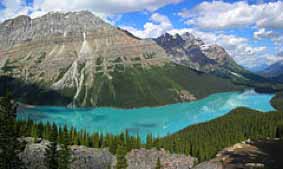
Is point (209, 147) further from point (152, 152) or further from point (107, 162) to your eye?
point (107, 162)

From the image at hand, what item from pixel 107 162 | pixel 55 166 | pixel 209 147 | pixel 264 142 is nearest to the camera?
pixel 55 166

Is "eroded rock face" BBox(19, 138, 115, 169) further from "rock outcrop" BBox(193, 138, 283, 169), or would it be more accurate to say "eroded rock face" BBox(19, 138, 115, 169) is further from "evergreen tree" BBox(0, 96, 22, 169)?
"evergreen tree" BBox(0, 96, 22, 169)

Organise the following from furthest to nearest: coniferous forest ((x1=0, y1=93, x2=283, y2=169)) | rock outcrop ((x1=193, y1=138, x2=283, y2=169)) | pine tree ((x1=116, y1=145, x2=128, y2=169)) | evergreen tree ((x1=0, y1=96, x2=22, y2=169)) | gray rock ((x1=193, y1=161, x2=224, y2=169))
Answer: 1. rock outcrop ((x1=193, y1=138, x2=283, y2=169))
2. gray rock ((x1=193, y1=161, x2=224, y2=169))
3. pine tree ((x1=116, y1=145, x2=128, y2=169))
4. coniferous forest ((x1=0, y1=93, x2=283, y2=169))
5. evergreen tree ((x1=0, y1=96, x2=22, y2=169))

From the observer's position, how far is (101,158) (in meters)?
95.9

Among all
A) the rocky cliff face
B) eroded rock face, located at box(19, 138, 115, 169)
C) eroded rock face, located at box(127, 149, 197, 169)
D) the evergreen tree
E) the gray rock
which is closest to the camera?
the evergreen tree

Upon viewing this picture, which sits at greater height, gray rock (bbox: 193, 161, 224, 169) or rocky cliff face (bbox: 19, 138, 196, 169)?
rocky cliff face (bbox: 19, 138, 196, 169)

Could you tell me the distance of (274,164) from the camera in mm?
105438

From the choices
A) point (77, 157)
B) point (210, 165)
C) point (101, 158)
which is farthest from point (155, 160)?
point (77, 157)

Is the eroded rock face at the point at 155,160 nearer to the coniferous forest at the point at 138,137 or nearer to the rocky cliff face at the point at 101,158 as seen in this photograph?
the rocky cliff face at the point at 101,158

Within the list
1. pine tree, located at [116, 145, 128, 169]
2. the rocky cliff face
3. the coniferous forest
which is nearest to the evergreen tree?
the coniferous forest

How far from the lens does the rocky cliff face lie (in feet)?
257

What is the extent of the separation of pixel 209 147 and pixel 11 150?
89874 millimetres

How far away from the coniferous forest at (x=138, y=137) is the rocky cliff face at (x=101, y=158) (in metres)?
2.98

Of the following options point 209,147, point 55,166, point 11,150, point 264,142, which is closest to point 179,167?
point 209,147
